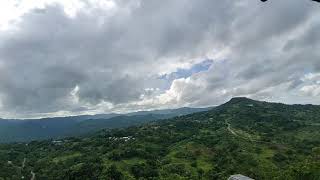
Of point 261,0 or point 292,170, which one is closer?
point 261,0

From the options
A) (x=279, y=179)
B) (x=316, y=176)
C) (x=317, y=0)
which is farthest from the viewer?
(x=279, y=179)

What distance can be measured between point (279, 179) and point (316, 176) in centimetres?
2013

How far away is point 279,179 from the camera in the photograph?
7534 inches

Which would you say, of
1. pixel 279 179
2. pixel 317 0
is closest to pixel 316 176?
pixel 279 179

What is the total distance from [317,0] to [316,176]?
180378mm

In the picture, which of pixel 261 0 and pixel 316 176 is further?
pixel 316 176

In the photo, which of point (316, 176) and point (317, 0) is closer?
point (317, 0)

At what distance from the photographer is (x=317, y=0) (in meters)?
12.9

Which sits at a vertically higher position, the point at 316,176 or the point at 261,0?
the point at 261,0

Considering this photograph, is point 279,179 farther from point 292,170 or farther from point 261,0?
point 261,0

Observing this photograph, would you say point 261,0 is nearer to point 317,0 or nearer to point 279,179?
point 317,0

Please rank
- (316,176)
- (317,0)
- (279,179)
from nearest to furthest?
1. (317,0)
2. (316,176)
3. (279,179)

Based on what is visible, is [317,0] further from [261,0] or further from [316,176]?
[316,176]

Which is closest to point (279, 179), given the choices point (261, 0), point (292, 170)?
point (292, 170)
